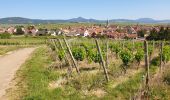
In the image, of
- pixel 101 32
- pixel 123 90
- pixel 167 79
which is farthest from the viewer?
pixel 101 32

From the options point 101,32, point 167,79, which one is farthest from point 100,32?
point 167,79

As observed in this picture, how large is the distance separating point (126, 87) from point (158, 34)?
6268 cm

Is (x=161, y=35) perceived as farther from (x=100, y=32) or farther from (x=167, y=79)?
(x=167, y=79)

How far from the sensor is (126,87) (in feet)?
45.8

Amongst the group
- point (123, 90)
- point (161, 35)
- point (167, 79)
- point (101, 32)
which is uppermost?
point (167, 79)

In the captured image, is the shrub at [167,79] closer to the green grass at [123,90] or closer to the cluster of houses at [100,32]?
the green grass at [123,90]

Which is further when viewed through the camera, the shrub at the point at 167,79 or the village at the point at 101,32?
the village at the point at 101,32

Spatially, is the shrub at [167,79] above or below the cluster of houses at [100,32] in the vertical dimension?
above

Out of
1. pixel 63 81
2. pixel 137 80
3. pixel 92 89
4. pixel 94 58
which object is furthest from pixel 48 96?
pixel 94 58

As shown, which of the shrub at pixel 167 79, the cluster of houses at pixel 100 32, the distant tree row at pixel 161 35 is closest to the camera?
Result: the shrub at pixel 167 79

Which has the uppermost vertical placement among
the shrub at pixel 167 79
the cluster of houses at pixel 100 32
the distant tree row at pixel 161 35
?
the shrub at pixel 167 79

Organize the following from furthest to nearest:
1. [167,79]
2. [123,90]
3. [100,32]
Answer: [100,32], [167,79], [123,90]

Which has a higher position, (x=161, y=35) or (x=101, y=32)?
(x=161, y=35)

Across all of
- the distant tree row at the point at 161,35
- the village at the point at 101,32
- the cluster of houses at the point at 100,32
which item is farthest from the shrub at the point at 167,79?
the cluster of houses at the point at 100,32
